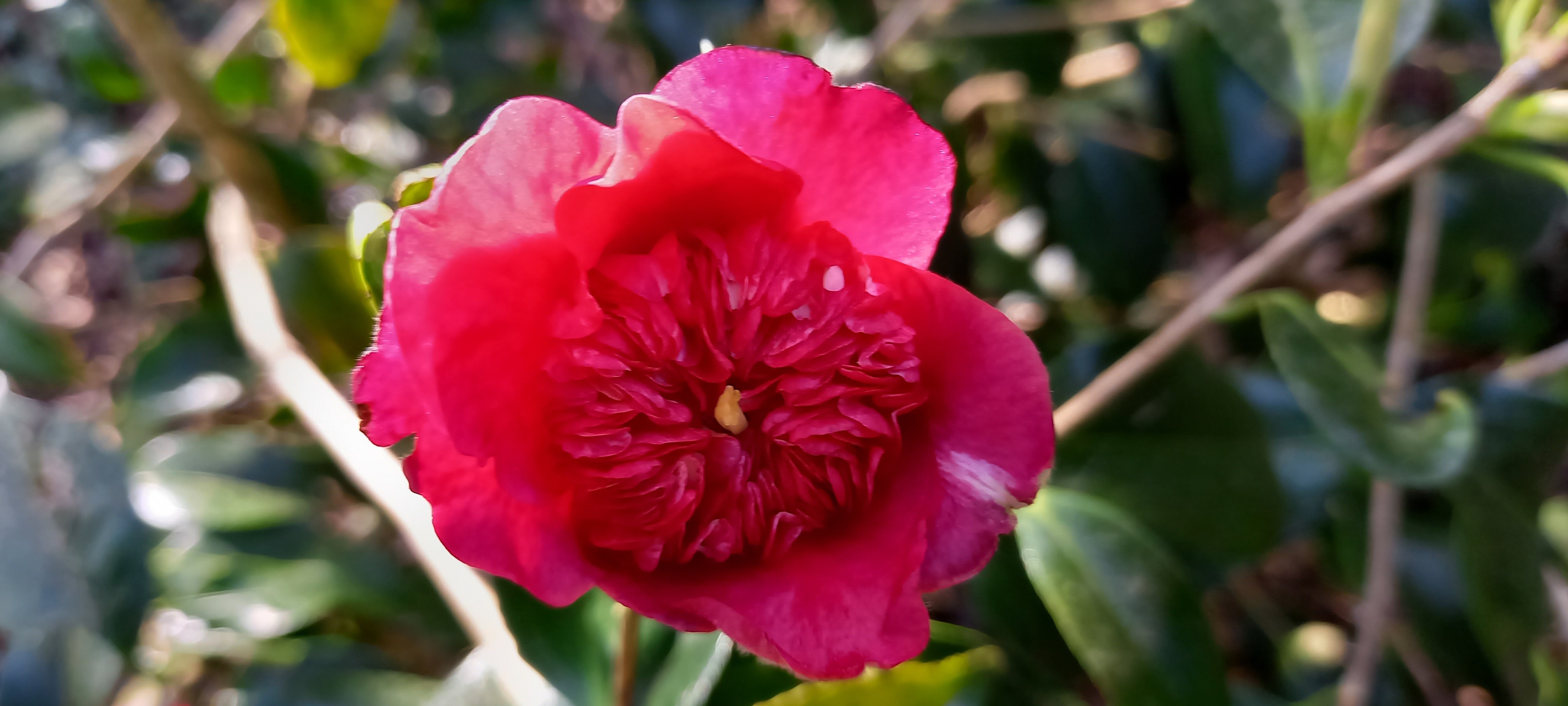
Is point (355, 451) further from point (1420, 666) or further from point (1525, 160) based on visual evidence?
point (1420, 666)

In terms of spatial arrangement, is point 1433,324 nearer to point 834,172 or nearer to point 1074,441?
point 1074,441

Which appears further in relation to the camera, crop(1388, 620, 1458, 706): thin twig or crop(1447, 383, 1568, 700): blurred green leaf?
crop(1388, 620, 1458, 706): thin twig

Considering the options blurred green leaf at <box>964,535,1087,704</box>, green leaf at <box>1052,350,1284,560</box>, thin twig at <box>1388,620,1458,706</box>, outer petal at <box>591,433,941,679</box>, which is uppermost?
outer petal at <box>591,433,941,679</box>

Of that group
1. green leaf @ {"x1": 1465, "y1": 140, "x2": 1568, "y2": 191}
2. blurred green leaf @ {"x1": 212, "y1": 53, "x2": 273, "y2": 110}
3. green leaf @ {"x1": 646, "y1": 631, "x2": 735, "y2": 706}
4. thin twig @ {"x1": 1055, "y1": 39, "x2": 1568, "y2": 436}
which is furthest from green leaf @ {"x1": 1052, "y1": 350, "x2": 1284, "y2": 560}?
blurred green leaf @ {"x1": 212, "y1": 53, "x2": 273, "y2": 110}

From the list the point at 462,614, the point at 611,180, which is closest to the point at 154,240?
the point at 462,614

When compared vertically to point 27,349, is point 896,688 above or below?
above

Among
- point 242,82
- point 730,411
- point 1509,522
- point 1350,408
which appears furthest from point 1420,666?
point 242,82

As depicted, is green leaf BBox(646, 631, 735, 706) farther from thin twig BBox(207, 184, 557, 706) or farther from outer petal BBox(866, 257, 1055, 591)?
outer petal BBox(866, 257, 1055, 591)
